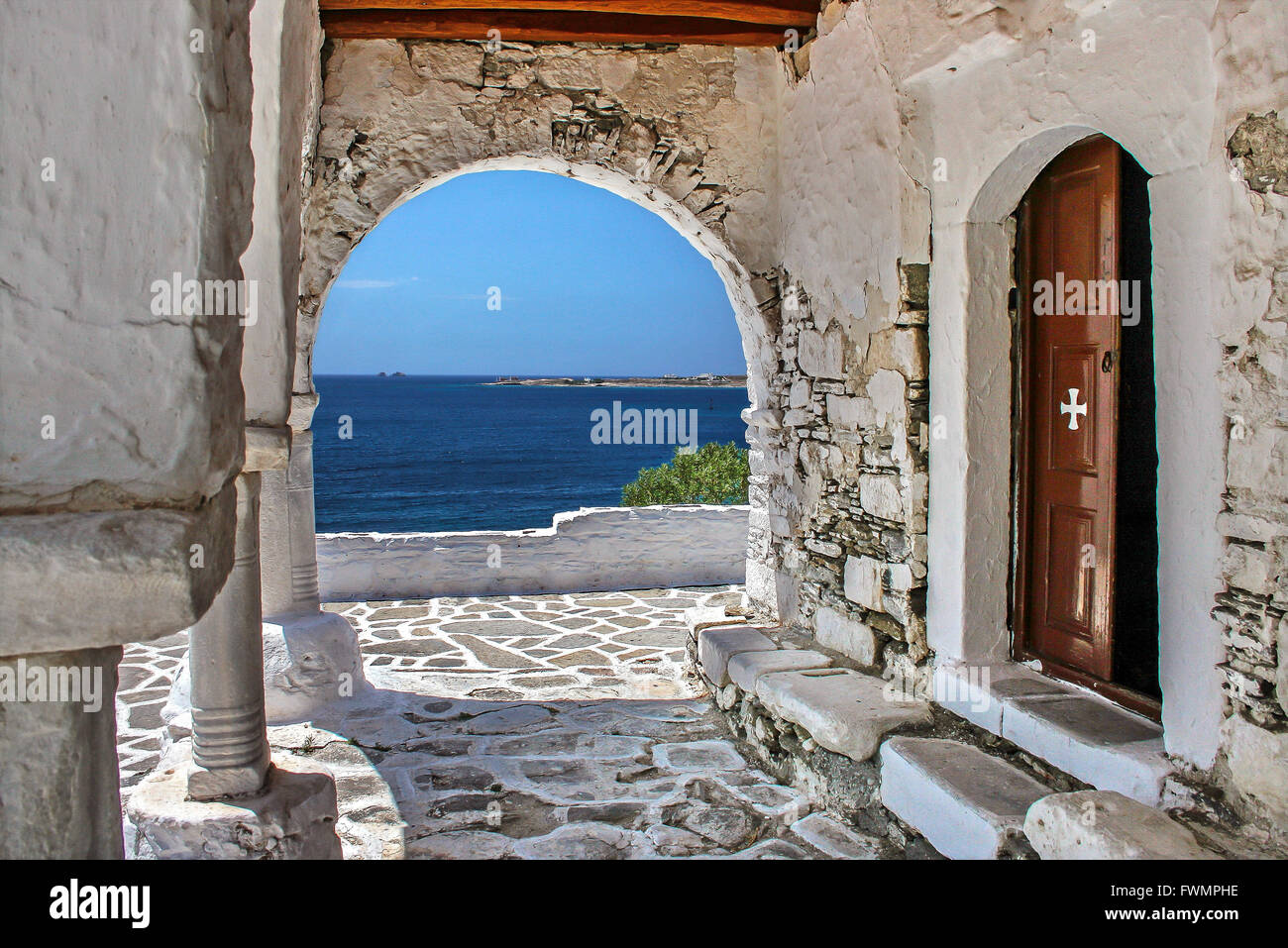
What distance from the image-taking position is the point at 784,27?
4.86m

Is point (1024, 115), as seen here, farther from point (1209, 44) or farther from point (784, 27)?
point (784, 27)

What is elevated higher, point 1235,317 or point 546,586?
point 1235,317

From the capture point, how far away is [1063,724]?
116 inches

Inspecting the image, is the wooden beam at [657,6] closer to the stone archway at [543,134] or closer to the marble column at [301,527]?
the stone archway at [543,134]

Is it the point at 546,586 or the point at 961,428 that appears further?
the point at 546,586

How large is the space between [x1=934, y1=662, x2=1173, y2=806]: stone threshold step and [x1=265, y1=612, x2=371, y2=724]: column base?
123 inches

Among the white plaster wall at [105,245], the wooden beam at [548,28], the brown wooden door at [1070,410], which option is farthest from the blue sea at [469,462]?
the white plaster wall at [105,245]

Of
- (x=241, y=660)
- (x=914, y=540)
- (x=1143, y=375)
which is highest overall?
(x=1143, y=375)

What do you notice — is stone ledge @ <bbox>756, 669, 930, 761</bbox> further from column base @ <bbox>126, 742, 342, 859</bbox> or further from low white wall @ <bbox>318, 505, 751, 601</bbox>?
low white wall @ <bbox>318, 505, 751, 601</bbox>

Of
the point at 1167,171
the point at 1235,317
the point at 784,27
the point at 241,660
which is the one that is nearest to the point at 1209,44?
the point at 1167,171

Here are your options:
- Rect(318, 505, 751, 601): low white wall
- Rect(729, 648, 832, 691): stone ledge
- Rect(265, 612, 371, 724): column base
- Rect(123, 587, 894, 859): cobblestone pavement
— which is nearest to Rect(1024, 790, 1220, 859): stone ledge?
Rect(123, 587, 894, 859): cobblestone pavement

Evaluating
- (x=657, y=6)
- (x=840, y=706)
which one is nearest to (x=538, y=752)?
(x=840, y=706)

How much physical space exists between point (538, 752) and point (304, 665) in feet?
4.65

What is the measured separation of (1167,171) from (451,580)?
6149 millimetres
